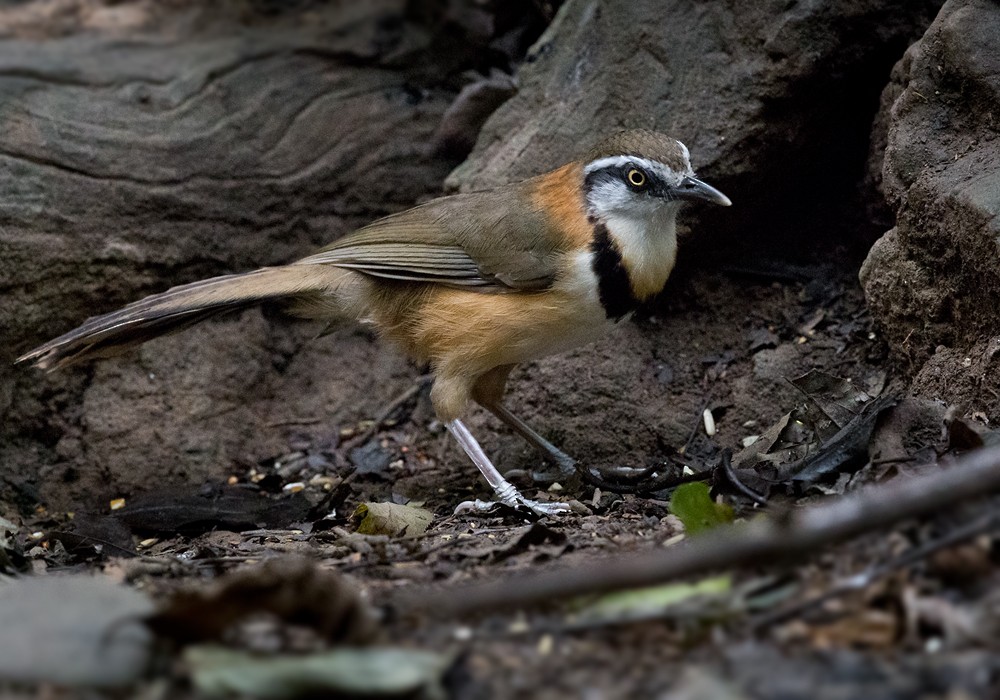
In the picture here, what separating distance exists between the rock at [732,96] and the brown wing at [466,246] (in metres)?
0.72

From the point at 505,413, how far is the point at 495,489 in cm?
67

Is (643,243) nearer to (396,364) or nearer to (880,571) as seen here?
(396,364)

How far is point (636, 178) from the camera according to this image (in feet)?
17.9

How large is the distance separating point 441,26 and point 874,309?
3685mm

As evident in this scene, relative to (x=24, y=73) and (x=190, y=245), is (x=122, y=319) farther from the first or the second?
(x=24, y=73)

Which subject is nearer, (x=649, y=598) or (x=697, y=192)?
(x=649, y=598)

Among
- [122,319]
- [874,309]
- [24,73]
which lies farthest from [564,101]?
[24,73]

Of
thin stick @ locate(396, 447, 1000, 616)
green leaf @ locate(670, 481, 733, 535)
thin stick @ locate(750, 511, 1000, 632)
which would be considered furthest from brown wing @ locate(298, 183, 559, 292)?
thin stick @ locate(396, 447, 1000, 616)

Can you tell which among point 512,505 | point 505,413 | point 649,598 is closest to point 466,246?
point 505,413

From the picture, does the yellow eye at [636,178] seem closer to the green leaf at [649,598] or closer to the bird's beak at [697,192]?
the bird's beak at [697,192]

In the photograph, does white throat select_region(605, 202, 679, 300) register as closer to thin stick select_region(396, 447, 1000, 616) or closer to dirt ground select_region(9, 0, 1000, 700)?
dirt ground select_region(9, 0, 1000, 700)

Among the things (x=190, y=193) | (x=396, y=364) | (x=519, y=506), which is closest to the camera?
(x=519, y=506)

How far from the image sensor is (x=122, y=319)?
5.43 metres

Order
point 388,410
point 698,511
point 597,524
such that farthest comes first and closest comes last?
1. point 388,410
2. point 597,524
3. point 698,511
